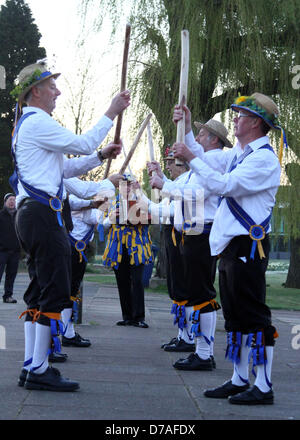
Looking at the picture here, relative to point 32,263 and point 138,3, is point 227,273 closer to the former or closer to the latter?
point 32,263

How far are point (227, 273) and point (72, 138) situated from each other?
135 centimetres

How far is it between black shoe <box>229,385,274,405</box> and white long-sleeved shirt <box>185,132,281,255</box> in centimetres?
92

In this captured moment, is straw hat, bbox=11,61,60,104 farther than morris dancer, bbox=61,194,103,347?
No

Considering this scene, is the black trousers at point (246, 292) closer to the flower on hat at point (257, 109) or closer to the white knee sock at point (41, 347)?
the flower on hat at point (257, 109)

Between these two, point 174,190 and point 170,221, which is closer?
point 174,190

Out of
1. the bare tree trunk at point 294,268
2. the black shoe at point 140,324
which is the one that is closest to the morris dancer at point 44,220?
the black shoe at point 140,324

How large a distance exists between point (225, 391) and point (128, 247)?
4594 millimetres

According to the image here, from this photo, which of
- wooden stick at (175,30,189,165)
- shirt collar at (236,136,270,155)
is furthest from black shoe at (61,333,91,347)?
shirt collar at (236,136,270,155)

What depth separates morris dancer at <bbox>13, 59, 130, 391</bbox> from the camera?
4621 millimetres

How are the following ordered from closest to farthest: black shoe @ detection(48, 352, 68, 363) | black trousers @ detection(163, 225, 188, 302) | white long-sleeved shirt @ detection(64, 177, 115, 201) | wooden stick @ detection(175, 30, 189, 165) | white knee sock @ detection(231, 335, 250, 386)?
white knee sock @ detection(231, 335, 250, 386), wooden stick @ detection(175, 30, 189, 165), black shoe @ detection(48, 352, 68, 363), white long-sleeved shirt @ detection(64, 177, 115, 201), black trousers @ detection(163, 225, 188, 302)

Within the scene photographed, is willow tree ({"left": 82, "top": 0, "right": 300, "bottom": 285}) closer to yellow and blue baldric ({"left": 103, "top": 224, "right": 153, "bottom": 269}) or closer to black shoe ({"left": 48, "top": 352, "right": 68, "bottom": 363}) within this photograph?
yellow and blue baldric ({"left": 103, "top": 224, "right": 153, "bottom": 269})

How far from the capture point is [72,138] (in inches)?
182

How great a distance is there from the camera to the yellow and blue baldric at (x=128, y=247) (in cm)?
898
